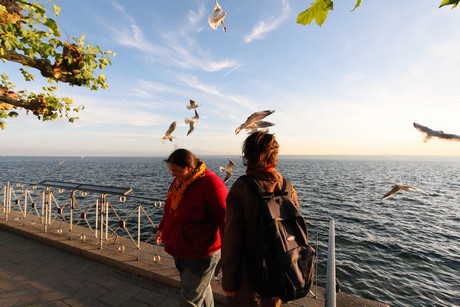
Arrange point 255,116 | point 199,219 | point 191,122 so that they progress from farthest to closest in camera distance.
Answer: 1. point 191,122
2. point 255,116
3. point 199,219

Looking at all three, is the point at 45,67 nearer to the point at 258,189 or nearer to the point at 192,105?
the point at 192,105

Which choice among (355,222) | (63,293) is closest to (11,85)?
(63,293)

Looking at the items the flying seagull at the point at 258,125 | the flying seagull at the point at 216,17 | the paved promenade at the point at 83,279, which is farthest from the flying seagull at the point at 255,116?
the paved promenade at the point at 83,279

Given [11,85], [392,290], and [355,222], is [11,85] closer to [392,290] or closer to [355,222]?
[392,290]

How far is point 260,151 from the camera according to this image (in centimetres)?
201

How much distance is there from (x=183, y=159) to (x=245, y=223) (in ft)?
3.54

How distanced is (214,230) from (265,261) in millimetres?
908

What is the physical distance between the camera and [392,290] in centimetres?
920

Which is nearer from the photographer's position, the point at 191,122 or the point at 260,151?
the point at 260,151

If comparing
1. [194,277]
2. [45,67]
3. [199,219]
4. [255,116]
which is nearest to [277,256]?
[199,219]

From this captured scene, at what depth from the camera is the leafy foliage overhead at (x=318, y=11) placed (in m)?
1.29

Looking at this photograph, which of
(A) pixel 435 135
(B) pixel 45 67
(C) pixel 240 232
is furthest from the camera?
(B) pixel 45 67

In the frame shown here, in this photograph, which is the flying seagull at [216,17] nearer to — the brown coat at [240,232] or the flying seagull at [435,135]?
the brown coat at [240,232]

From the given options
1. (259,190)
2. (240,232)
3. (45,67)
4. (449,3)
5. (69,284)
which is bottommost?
(69,284)
